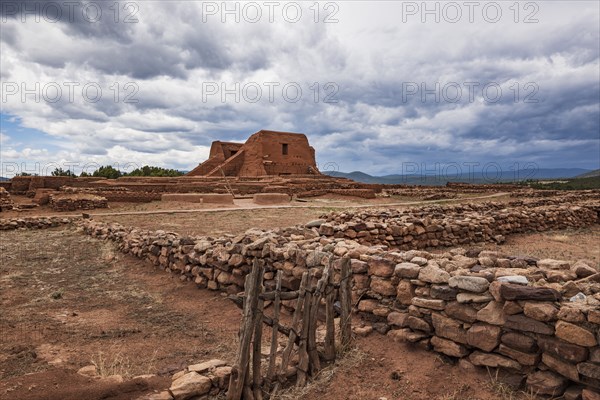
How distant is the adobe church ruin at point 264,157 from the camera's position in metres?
44.2

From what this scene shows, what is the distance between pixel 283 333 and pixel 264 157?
136ft

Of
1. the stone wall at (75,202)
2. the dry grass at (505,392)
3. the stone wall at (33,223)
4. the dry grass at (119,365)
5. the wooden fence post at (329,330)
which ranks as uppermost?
the stone wall at (75,202)

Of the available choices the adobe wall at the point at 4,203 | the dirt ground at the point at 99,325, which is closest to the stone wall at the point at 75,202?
the adobe wall at the point at 4,203

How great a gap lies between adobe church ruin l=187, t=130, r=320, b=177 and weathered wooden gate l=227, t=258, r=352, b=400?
3880cm

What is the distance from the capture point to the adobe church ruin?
44.2 m

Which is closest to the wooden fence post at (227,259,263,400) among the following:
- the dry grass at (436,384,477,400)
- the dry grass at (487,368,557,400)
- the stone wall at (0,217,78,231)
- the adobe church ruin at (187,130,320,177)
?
the dry grass at (436,384,477,400)

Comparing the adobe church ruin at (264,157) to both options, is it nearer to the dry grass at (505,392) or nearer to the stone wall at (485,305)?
the stone wall at (485,305)

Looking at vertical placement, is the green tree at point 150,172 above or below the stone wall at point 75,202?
above

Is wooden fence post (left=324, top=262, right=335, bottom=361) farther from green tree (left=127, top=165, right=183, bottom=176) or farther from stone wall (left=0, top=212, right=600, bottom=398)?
green tree (left=127, top=165, right=183, bottom=176)

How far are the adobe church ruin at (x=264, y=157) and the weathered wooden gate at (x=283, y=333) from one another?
127ft

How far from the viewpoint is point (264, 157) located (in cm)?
4484

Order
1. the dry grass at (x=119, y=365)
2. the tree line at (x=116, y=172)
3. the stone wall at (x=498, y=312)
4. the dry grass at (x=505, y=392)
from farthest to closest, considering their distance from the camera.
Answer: the tree line at (x=116, y=172) < the dry grass at (x=119, y=365) < the dry grass at (x=505, y=392) < the stone wall at (x=498, y=312)

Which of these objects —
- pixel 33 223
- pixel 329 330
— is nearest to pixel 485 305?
pixel 329 330

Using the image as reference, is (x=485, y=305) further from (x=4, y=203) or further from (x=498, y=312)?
(x=4, y=203)
